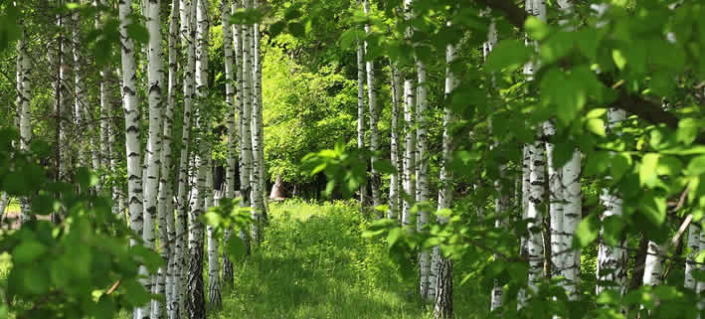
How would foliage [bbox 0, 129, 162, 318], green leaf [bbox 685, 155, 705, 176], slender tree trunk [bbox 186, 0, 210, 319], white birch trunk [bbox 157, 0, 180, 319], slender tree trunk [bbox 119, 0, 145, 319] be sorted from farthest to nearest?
slender tree trunk [bbox 186, 0, 210, 319] < white birch trunk [bbox 157, 0, 180, 319] < slender tree trunk [bbox 119, 0, 145, 319] < green leaf [bbox 685, 155, 705, 176] < foliage [bbox 0, 129, 162, 318]

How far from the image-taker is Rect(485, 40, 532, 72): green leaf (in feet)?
5.07

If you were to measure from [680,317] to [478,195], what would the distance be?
108cm

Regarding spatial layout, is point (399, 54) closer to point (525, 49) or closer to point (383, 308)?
point (525, 49)

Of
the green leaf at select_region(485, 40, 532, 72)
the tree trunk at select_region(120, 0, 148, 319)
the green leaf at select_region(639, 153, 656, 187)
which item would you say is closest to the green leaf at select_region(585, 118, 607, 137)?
the green leaf at select_region(639, 153, 656, 187)

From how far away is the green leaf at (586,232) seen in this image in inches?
80.9

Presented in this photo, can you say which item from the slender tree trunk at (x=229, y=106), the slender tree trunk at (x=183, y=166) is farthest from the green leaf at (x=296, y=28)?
the slender tree trunk at (x=229, y=106)

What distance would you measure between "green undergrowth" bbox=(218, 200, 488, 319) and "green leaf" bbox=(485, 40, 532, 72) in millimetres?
5703

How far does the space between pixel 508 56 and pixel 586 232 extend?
2.81 feet

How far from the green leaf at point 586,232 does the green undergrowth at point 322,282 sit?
5045mm

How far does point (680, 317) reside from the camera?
2.22 meters

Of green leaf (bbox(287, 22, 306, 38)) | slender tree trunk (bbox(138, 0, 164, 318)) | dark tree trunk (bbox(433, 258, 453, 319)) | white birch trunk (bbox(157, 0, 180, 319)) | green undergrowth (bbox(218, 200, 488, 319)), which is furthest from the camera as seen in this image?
green undergrowth (bbox(218, 200, 488, 319))

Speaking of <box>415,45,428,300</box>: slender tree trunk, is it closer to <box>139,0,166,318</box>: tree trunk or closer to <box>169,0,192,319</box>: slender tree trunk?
<box>169,0,192,319</box>: slender tree trunk

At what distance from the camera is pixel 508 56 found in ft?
5.12

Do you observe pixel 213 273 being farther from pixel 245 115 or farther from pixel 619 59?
pixel 619 59
